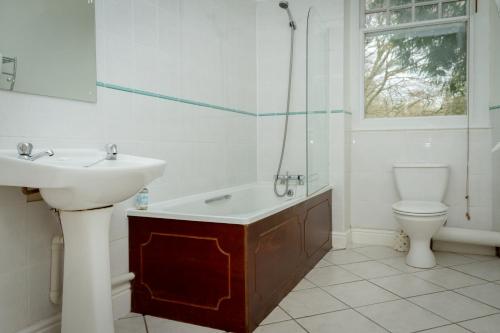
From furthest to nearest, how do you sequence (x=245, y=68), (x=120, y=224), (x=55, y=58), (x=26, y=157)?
(x=245, y=68), (x=120, y=224), (x=55, y=58), (x=26, y=157)

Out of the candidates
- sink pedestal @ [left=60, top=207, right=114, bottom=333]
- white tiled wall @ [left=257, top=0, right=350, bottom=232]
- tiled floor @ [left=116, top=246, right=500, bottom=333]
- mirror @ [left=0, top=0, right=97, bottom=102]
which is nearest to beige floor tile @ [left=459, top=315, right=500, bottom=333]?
tiled floor @ [left=116, top=246, right=500, bottom=333]

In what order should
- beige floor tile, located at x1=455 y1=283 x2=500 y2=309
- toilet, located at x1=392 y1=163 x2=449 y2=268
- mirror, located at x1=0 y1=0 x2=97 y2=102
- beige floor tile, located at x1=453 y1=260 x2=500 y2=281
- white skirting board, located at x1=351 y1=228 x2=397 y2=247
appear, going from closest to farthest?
mirror, located at x1=0 y1=0 x2=97 y2=102, beige floor tile, located at x1=455 y1=283 x2=500 y2=309, beige floor tile, located at x1=453 y1=260 x2=500 y2=281, toilet, located at x1=392 y1=163 x2=449 y2=268, white skirting board, located at x1=351 y1=228 x2=397 y2=247

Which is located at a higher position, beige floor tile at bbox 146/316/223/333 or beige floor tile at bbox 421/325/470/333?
beige floor tile at bbox 146/316/223/333

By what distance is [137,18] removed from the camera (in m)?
2.01

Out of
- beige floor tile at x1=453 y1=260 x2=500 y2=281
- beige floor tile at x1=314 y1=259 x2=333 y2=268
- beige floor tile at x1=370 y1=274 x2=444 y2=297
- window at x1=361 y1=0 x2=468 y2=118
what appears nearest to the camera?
beige floor tile at x1=370 y1=274 x2=444 y2=297

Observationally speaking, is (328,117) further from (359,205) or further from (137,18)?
(137,18)

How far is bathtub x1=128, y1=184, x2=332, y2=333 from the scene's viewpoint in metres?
1.71

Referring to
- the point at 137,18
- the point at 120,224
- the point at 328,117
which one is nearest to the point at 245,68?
the point at 328,117

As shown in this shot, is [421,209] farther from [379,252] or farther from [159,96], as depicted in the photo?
[159,96]

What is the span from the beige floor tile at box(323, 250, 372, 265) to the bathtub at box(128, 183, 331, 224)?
1.69 ft

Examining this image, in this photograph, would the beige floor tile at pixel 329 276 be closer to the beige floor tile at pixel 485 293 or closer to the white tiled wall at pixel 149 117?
the beige floor tile at pixel 485 293

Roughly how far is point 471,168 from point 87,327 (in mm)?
2880

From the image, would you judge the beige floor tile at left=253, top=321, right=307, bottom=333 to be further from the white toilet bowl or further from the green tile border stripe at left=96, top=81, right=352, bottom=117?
the green tile border stripe at left=96, top=81, right=352, bottom=117

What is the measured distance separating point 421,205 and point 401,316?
1.05 meters
